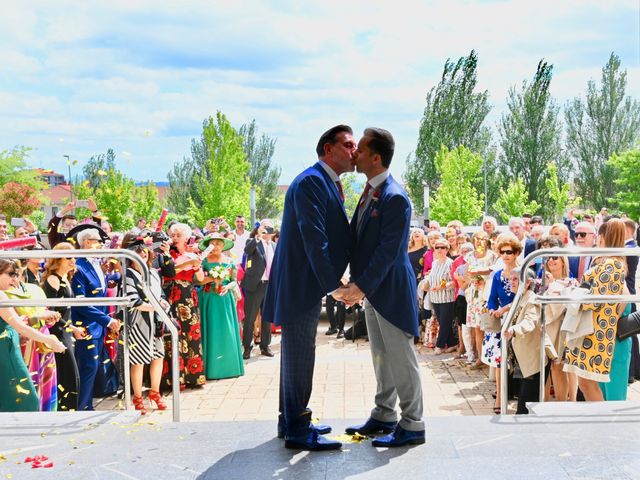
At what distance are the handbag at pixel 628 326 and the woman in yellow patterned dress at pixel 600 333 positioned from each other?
4 cm

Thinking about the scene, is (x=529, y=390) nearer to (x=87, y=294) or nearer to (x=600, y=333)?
(x=600, y=333)

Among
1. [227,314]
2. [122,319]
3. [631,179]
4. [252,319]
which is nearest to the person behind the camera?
[122,319]

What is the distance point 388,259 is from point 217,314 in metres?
5.44

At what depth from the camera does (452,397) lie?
8.34 metres

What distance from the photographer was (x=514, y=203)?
52.5 meters

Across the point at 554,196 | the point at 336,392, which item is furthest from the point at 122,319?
the point at 554,196

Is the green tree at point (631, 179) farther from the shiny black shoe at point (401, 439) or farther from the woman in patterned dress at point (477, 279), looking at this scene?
the shiny black shoe at point (401, 439)

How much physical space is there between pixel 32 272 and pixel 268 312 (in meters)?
4.71

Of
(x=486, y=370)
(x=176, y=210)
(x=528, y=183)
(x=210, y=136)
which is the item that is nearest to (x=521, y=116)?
(x=528, y=183)

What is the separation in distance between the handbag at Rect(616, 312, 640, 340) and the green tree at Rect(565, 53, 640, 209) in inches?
2208

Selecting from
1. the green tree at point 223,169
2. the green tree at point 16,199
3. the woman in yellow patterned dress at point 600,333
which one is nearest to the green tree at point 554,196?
the green tree at point 223,169

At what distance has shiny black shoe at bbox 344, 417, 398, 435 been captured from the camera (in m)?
A: 4.75

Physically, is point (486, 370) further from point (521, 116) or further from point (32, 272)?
point (521, 116)

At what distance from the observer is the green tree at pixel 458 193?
149ft
